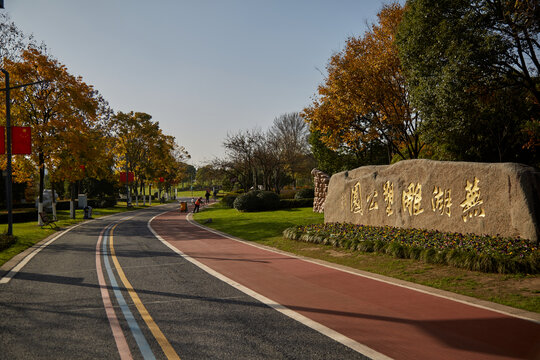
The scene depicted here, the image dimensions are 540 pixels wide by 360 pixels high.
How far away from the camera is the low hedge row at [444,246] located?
26.5 feet

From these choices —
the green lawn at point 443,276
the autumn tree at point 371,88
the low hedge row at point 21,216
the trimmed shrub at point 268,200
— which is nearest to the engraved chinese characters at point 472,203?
the green lawn at point 443,276

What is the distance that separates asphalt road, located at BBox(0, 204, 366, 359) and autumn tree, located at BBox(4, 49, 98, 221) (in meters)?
16.0

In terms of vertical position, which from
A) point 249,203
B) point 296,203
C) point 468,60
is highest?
point 468,60

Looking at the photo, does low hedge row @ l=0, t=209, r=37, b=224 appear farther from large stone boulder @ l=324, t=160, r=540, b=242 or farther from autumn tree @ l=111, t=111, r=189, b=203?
large stone boulder @ l=324, t=160, r=540, b=242

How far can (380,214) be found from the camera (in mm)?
14242

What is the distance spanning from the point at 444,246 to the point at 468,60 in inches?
315

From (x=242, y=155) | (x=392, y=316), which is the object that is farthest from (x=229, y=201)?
(x=392, y=316)

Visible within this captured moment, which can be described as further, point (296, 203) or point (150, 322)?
point (296, 203)

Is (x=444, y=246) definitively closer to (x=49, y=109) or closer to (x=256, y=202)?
(x=256, y=202)

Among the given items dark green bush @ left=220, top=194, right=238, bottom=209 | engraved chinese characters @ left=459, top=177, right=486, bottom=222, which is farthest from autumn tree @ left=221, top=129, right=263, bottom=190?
engraved chinese characters @ left=459, top=177, right=486, bottom=222

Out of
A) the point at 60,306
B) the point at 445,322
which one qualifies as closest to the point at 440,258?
the point at 445,322

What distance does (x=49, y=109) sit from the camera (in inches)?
961

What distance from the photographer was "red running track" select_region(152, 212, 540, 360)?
455 centimetres

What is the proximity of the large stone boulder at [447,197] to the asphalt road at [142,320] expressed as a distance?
7069mm
